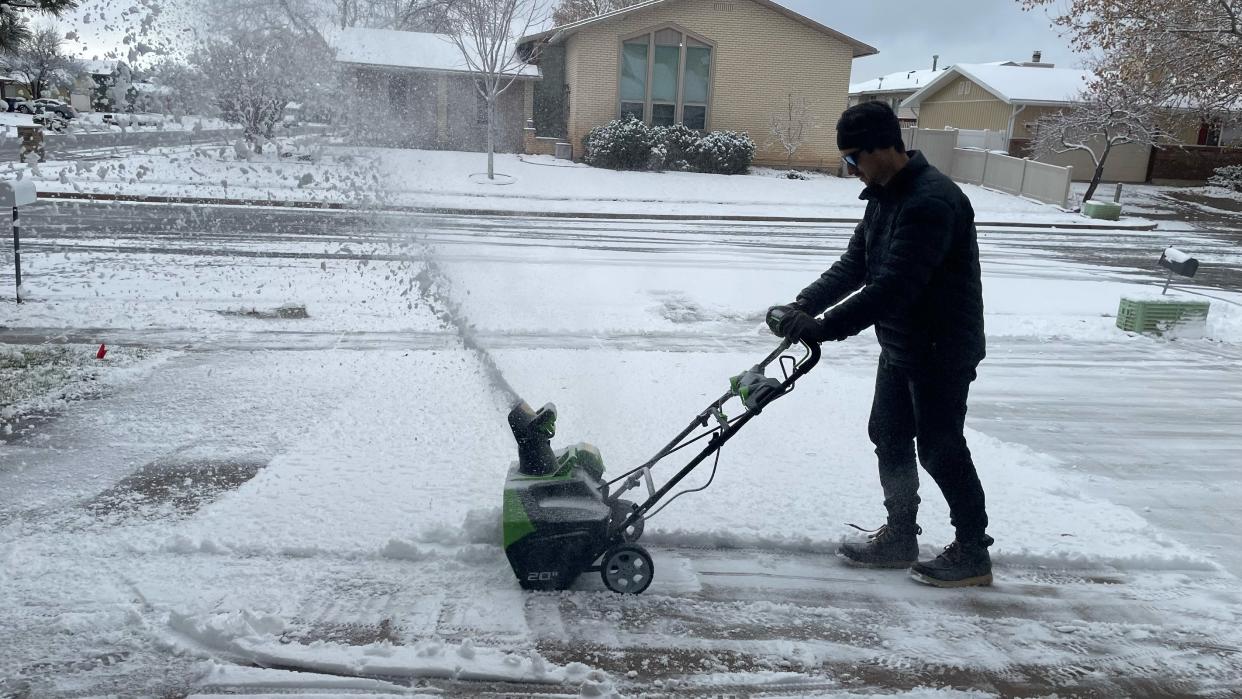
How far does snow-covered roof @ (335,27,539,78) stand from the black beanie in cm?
2343

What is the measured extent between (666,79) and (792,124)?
4.46 m

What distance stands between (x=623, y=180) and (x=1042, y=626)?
22670mm

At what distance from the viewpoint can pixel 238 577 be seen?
11.8ft

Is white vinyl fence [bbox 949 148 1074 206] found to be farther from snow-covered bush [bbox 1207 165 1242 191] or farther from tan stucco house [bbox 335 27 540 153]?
tan stucco house [bbox 335 27 540 153]

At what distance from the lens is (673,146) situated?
2767 centimetres

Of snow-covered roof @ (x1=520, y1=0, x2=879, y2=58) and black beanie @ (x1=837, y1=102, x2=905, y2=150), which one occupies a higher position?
snow-covered roof @ (x1=520, y1=0, x2=879, y2=58)

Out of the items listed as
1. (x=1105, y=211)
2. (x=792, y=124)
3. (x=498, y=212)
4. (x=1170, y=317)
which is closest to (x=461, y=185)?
(x=498, y=212)

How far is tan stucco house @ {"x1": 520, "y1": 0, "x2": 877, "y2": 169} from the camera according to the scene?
28.7 meters

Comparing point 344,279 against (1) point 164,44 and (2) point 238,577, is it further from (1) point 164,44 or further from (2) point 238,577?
(2) point 238,577

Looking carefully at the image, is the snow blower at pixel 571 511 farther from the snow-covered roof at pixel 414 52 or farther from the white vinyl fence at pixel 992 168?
the snow-covered roof at pixel 414 52

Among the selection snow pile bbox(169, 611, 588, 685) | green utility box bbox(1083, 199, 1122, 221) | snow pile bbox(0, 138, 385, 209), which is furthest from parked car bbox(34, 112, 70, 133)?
green utility box bbox(1083, 199, 1122, 221)

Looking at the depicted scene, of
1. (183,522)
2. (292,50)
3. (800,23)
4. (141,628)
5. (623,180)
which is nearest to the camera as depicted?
(141,628)

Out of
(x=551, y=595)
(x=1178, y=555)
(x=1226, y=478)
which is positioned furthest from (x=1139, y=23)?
(x=551, y=595)

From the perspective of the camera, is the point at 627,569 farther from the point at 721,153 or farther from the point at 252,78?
the point at 721,153
